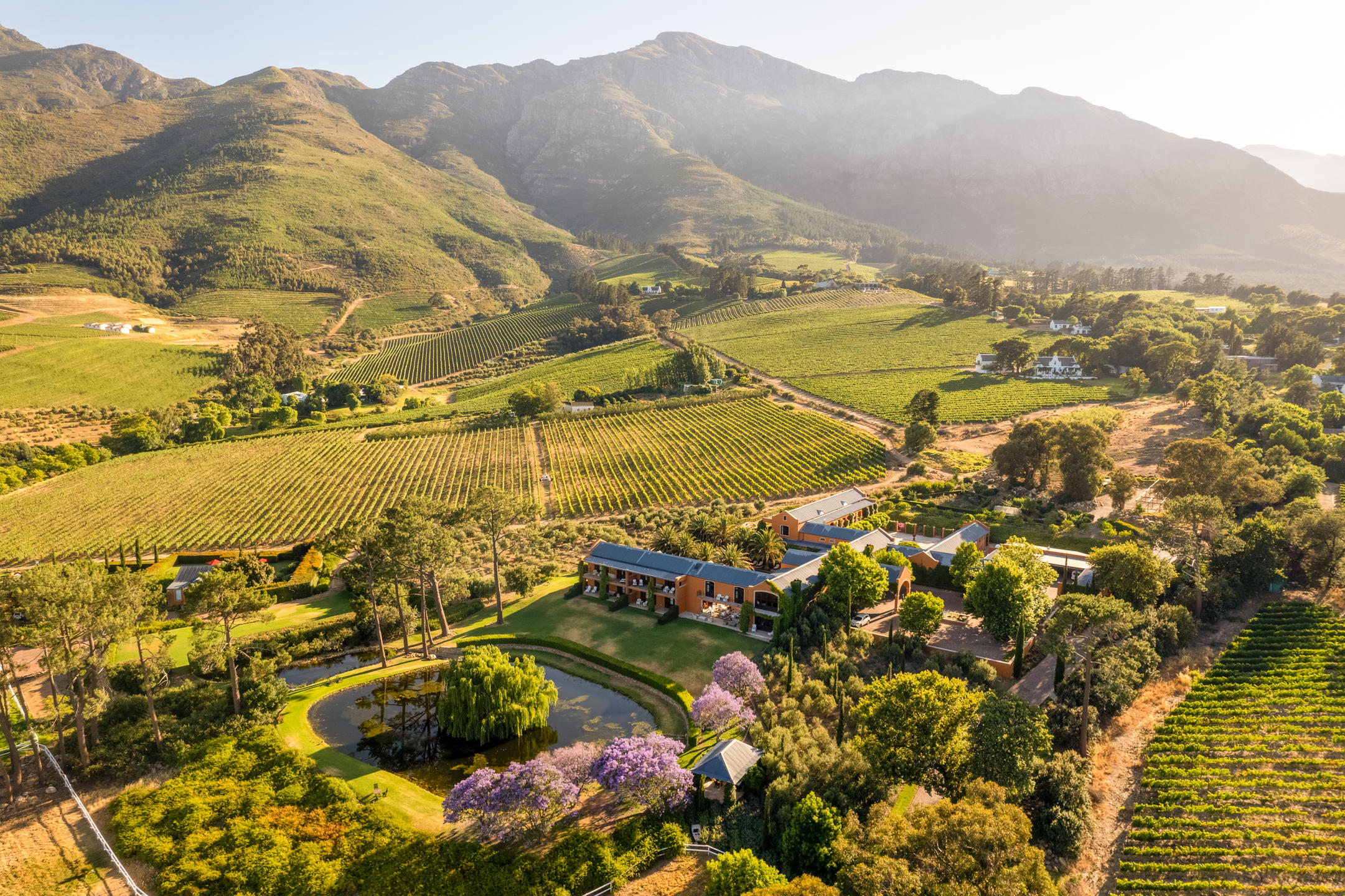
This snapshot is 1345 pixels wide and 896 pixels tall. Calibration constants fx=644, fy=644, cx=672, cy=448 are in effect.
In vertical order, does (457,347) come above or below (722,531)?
above

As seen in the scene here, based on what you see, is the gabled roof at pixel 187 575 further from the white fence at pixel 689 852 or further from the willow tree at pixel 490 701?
the white fence at pixel 689 852

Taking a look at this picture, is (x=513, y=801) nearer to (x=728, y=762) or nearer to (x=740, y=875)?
(x=728, y=762)

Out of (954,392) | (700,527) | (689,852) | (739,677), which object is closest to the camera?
(689,852)

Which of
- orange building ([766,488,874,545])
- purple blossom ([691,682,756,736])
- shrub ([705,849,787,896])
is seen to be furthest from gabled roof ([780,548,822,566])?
shrub ([705,849,787,896])

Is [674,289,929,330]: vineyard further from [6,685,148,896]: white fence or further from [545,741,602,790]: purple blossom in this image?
[6,685,148,896]: white fence

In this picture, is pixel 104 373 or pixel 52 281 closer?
pixel 104 373

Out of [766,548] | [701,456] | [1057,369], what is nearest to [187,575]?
[766,548]

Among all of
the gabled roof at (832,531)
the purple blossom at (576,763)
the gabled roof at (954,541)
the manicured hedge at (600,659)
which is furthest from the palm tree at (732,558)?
the purple blossom at (576,763)

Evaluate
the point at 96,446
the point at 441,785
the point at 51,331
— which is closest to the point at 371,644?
the point at 441,785
